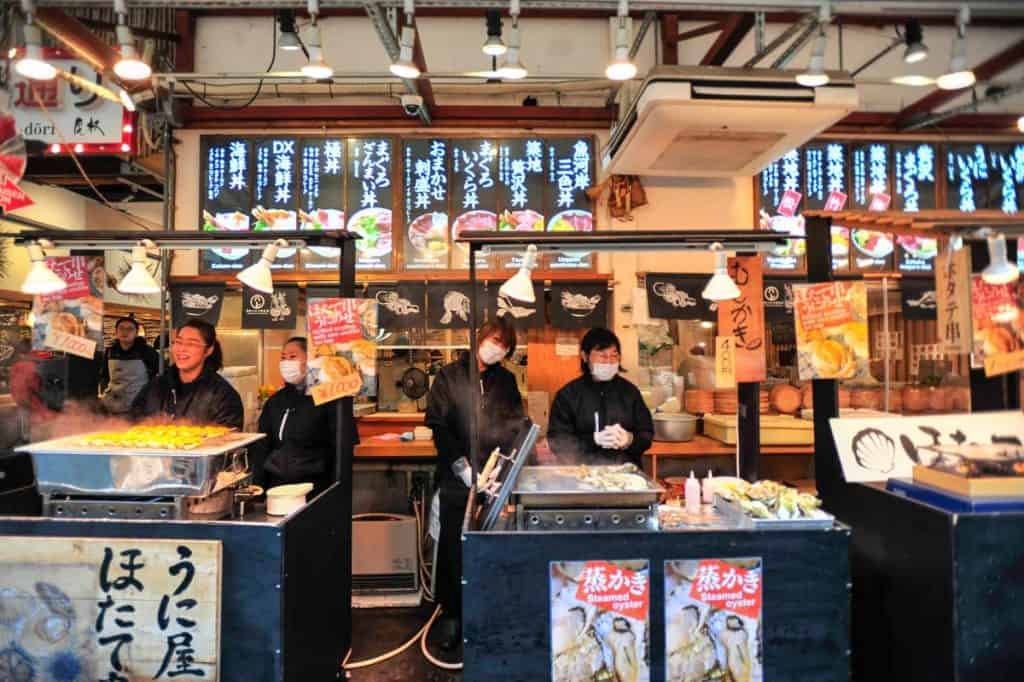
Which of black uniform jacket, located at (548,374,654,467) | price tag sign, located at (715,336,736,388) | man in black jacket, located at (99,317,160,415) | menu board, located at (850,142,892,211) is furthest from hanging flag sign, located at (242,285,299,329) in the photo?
menu board, located at (850,142,892,211)

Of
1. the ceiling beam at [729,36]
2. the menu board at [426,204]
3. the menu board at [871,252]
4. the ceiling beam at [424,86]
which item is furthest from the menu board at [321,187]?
the menu board at [871,252]

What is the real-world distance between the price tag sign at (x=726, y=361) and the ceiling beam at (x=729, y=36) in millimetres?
3179

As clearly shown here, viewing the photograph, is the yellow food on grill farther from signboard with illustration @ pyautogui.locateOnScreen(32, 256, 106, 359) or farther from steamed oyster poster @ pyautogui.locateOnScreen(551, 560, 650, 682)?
steamed oyster poster @ pyautogui.locateOnScreen(551, 560, 650, 682)

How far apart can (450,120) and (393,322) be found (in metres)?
2.45

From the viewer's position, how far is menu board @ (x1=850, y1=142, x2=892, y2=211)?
6801mm

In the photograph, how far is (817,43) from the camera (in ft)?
13.0

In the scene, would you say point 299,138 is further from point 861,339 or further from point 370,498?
point 861,339

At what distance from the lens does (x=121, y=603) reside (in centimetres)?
→ 281

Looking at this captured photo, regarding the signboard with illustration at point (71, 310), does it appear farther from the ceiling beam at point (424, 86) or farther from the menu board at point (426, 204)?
the ceiling beam at point (424, 86)

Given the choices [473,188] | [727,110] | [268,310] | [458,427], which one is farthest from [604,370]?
[268,310]

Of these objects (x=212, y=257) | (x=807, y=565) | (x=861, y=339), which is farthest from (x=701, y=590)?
(x=212, y=257)

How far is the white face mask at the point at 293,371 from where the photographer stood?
4094 millimetres

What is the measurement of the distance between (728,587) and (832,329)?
1.73 meters

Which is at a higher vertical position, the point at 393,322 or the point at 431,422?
the point at 393,322
